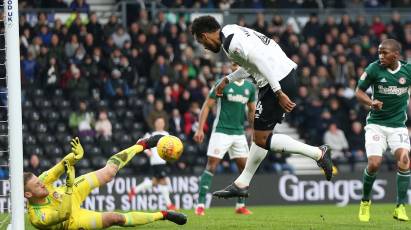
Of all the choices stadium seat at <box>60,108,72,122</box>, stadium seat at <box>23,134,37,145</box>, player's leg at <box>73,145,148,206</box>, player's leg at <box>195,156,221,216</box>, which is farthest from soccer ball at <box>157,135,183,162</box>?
stadium seat at <box>60,108,72,122</box>

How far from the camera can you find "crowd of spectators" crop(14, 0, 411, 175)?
22.9m

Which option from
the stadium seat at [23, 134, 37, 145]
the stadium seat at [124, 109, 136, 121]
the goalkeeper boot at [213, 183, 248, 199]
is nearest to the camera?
the goalkeeper boot at [213, 183, 248, 199]

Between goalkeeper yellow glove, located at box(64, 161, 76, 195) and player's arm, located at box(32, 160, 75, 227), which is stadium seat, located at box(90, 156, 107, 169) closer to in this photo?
player's arm, located at box(32, 160, 75, 227)

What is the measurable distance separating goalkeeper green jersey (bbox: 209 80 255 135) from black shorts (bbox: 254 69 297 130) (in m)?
4.90

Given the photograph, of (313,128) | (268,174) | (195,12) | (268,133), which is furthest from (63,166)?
(195,12)

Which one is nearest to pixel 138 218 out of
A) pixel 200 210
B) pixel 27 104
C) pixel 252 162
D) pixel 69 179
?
pixel 69 179

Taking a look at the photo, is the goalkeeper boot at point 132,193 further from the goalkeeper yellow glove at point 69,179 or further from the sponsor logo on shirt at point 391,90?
the goalkeeper yellow glove at point 69,179

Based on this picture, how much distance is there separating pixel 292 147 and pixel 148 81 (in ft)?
44.2

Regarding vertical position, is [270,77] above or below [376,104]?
above

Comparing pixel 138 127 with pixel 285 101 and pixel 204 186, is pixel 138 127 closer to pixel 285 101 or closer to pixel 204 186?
pixel 204 186

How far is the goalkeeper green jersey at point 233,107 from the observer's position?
645 inches

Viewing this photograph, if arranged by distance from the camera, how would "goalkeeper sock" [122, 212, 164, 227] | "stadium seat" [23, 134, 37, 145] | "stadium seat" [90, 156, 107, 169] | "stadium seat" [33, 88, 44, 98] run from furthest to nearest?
"stadium seat" [33, 88, 44, 98]
"stadium seat" [23, 134, 37, 145]
"stadium seat" [90, 156, 107, 169]
"goalkeeper sock" [122, 212, 164, 227]

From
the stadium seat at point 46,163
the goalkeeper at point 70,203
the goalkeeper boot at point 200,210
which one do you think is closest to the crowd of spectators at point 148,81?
the stadium seat at point 46,163

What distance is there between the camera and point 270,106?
37.4 feet
